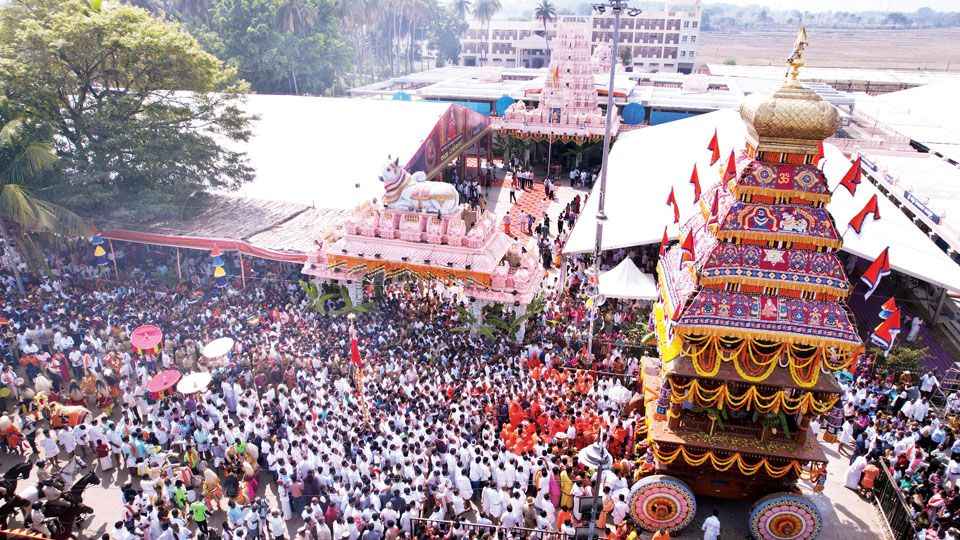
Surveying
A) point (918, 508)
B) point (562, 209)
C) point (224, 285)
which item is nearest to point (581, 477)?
point (918, 508)

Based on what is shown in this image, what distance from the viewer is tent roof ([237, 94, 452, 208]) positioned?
2388 cm

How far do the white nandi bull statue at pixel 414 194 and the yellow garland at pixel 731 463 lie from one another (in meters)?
9.31

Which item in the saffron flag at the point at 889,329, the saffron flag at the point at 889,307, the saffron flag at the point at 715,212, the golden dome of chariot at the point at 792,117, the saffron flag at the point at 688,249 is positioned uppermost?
the golden dome of chariot at the point at 792,117

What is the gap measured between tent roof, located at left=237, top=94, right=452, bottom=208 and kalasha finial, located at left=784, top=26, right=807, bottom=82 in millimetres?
15507

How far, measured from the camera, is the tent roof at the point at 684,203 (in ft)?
55.9

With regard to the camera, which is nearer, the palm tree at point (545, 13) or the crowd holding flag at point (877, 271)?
the crowd holding flag at point (877, 271)

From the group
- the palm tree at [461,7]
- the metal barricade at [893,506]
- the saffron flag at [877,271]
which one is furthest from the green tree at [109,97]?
the palm tree at [461,7]

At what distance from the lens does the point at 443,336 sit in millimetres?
16859

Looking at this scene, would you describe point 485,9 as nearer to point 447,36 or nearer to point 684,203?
point 447,36

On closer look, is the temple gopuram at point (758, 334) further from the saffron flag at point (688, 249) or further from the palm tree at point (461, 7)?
the palm tree at point (461, 7)

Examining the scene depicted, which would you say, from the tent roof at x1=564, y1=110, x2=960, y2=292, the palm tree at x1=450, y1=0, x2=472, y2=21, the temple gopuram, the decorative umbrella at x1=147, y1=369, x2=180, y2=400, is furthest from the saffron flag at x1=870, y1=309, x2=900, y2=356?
the palm tree at x1=450, y1=0, x2=472, y2=21

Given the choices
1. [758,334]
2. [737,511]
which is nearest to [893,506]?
[737,511]

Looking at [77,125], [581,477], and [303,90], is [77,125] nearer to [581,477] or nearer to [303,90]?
[581,477]

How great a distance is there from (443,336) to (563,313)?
3771mm
